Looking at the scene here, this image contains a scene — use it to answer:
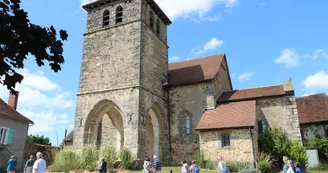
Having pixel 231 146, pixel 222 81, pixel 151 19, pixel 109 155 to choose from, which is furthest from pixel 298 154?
pixel 151 19

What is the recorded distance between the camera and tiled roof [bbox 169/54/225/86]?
767 inches

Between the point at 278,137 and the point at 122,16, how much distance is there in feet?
42.5

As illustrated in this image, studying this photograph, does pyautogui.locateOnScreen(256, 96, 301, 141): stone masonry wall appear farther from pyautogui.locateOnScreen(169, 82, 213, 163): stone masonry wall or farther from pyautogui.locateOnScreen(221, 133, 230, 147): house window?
pyautogui.locateOnScreen(221, 133, 230, 147): house window

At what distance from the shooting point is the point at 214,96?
60.6 feet

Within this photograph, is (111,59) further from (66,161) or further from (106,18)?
(66,161)

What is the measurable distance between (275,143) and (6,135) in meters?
17.8

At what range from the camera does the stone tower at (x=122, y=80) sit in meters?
16.9

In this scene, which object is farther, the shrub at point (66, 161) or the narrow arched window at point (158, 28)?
the narrow arched window at point (158, 28)

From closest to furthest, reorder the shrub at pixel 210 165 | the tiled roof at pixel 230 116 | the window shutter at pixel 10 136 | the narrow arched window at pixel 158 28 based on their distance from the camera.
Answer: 1. the shrub at pixel 210 165
2. the tiled roof at pixel 230 116
3. the window shutter at pixel 10 136
4. the narrow arched window at pixel 158 28

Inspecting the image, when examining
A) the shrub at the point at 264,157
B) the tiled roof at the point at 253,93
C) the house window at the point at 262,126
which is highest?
the tiled roof at the point at 253,93

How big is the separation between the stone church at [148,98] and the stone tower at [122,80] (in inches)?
2.3

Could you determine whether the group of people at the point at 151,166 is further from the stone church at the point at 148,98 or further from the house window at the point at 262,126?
the house window at the point at 262,126

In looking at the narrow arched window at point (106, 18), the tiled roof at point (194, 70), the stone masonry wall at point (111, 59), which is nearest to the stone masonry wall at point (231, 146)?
the tiled roof at point (194, 70)

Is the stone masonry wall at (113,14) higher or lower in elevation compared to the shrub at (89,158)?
higher
